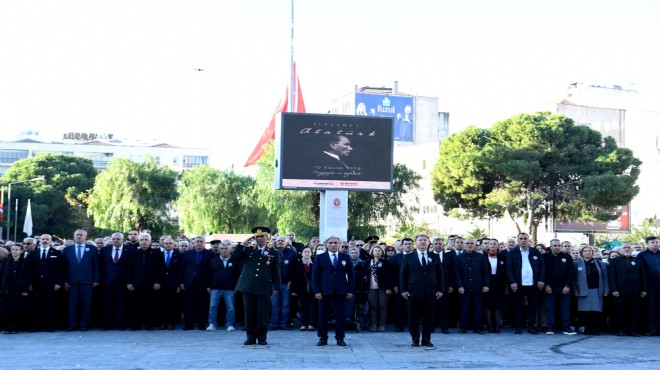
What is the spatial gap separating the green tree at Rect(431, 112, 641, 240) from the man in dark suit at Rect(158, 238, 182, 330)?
39.0m

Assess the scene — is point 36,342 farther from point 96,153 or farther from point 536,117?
point 96,153

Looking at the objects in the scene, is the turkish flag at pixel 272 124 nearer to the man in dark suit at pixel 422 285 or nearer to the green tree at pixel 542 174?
the green tree at pixel 542 174

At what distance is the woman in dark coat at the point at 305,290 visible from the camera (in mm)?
17641

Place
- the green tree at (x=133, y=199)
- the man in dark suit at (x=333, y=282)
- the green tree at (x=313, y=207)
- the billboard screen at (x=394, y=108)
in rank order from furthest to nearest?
the billboard screen at (x=394, y=108)
the green tree at (x=133, y=199)
the green tree at (x=313, y=207)
the man in dark suit at (x=333, y=282)

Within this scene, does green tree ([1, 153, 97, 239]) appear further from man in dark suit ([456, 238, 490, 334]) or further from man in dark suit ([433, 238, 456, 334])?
man in dark suit ([456, 238, 490, 334])

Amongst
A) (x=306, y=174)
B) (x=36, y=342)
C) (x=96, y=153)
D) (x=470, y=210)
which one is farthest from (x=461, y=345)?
(x=96, y=153)

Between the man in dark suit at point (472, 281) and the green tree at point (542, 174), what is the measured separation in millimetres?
37036

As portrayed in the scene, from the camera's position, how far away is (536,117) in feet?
184

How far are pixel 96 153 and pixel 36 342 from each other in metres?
108

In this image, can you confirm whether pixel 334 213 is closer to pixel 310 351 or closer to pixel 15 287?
pixel 15 287

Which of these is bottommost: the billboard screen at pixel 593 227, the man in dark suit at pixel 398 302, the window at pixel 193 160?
the man in dark suit at pixel 398 302

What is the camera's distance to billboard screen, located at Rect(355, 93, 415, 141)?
346 ft

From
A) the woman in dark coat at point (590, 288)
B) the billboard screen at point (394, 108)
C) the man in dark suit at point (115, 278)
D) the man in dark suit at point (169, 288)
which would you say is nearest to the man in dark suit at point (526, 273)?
the woman in dark coat at point (590, 288)

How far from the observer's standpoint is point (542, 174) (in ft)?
179
